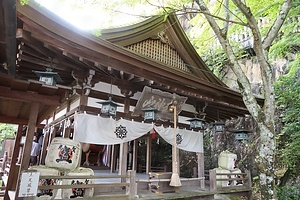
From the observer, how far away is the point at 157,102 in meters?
6.43

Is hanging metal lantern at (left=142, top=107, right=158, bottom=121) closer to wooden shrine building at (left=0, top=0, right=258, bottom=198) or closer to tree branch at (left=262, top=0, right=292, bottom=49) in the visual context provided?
wooden shrine building at (left=0, top=0, right=258, bottom=198)

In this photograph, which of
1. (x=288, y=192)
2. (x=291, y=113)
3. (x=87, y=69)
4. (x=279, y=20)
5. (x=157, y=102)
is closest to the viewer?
(x=279, y=20)

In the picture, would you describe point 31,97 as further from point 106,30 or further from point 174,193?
point 174,193

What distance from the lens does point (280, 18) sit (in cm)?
495

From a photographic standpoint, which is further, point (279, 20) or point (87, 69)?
point (87, 69)

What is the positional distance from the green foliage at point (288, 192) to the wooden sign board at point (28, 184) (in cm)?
812

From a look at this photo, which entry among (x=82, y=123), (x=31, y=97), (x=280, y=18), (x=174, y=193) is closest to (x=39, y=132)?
(x=31, y=97)

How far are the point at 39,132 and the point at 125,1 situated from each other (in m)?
8.23

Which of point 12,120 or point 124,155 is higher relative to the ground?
point 12,120

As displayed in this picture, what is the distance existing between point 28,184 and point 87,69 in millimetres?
2741

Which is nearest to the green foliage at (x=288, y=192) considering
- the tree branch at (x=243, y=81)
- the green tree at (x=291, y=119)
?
the green tree at (x=291, y=119)

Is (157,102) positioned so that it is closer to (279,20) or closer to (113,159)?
(279,20)

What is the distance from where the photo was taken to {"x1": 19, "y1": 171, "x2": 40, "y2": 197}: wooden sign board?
3422 millimetres

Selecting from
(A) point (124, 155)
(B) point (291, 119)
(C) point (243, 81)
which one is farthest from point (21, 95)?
(B) point (291, 119)
